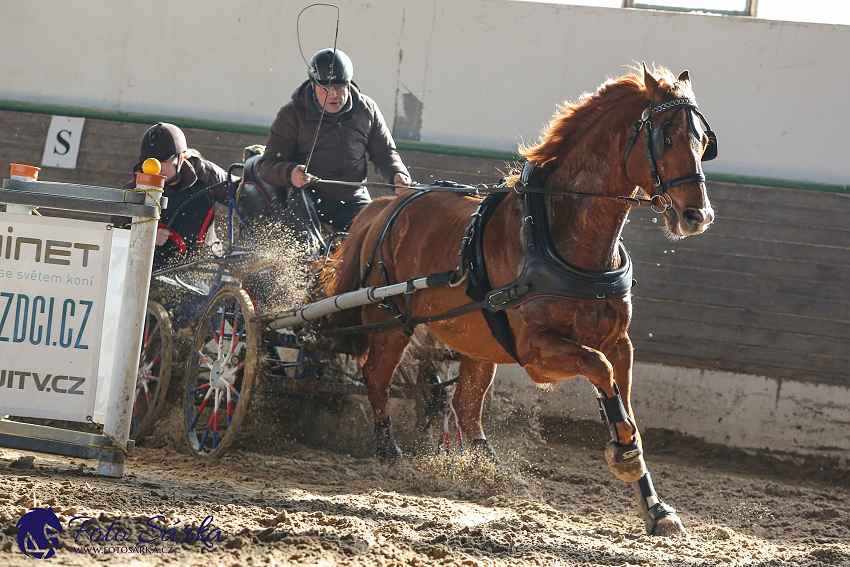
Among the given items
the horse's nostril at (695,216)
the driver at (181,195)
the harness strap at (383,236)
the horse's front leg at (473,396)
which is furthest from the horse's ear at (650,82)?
→ the driver at (181,195)

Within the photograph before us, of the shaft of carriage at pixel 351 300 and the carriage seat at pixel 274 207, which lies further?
the carriage seat at pixel 274 207

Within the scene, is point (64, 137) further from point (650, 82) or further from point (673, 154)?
point (673, 154)

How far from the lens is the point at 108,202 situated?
10.1ft

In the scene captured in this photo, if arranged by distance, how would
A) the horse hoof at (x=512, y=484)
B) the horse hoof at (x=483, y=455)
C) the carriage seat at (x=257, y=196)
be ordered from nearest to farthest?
the horse hoof at (x=512, y=484)
the horse hoof at (x=483, y=455)
the carriage seat at (x=257, y=196)

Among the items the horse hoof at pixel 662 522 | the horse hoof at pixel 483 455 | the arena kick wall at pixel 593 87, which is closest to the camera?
the horse hoof at pixel 662 522

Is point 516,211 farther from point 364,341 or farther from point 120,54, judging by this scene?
point 120,54

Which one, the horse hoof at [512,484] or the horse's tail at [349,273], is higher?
the horse's tail at [349,273]

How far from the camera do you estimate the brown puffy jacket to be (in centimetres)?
460

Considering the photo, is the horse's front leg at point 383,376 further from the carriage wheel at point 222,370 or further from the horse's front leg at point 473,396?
the carriage wheel at point 222,370

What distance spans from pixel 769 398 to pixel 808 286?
2.78ft

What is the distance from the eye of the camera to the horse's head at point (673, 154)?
8.82 ft

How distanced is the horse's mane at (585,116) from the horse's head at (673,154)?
122 mm

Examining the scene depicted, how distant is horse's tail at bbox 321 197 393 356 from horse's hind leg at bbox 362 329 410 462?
14cm

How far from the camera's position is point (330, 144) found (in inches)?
186
